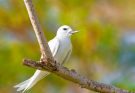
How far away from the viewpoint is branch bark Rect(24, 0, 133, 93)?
8.60ft

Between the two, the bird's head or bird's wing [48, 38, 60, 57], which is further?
the bird's head

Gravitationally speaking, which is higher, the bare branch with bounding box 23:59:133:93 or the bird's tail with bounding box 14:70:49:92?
the bare branch with bounding box 23:59:133:93

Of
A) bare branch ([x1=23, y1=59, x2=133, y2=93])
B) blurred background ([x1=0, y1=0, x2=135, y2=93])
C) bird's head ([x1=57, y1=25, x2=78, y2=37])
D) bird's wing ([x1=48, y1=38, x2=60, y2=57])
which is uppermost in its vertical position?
bare branch ([x1=23, y1=59, x2=133, y2=93])

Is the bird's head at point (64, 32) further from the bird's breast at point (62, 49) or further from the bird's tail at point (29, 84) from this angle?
the bird's tail at point (29, 84)

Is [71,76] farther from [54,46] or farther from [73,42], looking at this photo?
[73,42]

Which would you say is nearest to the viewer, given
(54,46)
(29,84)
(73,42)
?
(29,84)

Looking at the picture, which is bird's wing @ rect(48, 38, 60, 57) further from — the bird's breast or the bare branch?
the bare branch

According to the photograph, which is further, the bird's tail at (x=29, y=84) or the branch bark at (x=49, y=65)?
the bird's tail at (x=29, y=84)

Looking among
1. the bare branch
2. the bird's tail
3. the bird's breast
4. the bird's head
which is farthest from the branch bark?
the bird's head

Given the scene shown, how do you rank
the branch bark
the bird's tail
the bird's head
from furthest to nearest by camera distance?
1. the bird's head
2. the bird's tail
3. the branch bark

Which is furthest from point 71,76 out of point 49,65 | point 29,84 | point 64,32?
point 64,32

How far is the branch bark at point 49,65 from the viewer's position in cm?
262

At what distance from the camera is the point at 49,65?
8.79 feet

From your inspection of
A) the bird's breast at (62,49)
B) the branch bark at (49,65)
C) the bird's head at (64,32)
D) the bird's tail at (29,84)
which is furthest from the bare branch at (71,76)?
the bird's head at (64,32)
